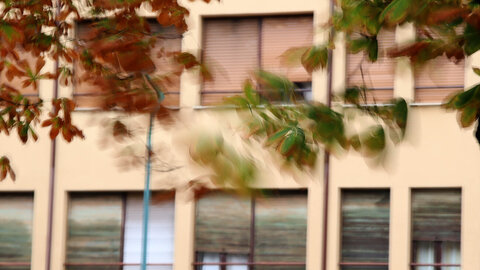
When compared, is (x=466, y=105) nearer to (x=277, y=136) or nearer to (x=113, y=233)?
(x=277, y=136)

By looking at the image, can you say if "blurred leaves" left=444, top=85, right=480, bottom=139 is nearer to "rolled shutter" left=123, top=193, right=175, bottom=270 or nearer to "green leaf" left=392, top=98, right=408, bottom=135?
"green leaf" left=392, top=98, right=408, bottom=135

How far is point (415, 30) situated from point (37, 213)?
67.4 feet

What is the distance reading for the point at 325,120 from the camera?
5.05m

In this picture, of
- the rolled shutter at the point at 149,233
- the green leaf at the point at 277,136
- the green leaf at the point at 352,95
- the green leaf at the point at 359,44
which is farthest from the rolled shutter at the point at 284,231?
the green leaf at the point at 277,136

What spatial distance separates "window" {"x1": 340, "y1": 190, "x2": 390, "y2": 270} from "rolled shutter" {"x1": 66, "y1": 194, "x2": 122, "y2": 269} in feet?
13.5

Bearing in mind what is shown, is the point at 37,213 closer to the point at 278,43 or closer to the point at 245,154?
the point at 278,43

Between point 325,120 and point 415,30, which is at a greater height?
point 415,30

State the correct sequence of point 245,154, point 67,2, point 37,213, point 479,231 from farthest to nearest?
point 37,213 → point 479,231 → point 67,2 → point 245,154

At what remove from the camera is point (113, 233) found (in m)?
25.0

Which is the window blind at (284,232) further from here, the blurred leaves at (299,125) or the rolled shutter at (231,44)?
the blurred leaves at (299,125)

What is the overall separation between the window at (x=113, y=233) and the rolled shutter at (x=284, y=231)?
1722mm

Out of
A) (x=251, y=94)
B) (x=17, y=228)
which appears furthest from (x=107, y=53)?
(x=17, y=228)

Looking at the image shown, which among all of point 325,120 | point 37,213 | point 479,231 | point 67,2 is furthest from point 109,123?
point 37,213

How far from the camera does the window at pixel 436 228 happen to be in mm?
23094
